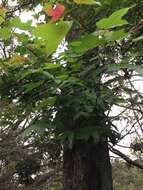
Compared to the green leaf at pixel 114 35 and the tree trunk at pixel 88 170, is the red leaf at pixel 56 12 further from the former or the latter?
the tree trunk at pixel 88 170

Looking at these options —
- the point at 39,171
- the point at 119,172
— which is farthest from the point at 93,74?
the point at 119,172

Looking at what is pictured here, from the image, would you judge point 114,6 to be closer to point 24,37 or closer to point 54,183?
point 24,37

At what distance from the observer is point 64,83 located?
1843 mm

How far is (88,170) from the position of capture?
3.33 metres

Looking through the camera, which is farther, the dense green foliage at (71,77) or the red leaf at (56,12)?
the dense green foliage at (71,77)

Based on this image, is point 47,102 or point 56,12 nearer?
point 56,12

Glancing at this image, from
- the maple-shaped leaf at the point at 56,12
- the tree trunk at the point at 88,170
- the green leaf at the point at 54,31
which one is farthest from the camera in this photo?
the tree trunk at the point at 88,170

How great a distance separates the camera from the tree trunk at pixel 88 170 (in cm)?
331

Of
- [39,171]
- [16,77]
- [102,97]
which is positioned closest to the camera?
[102,97]

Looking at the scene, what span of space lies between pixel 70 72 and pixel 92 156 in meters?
1.61

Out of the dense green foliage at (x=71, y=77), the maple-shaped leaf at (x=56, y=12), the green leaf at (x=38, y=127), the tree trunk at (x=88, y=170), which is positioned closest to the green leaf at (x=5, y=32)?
the dense green foliage at (x=71, y=77)

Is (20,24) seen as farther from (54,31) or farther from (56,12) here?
(54,31)

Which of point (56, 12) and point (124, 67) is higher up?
point (56, 12)

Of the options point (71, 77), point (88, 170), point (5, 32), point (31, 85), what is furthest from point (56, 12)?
point (88, 170)
